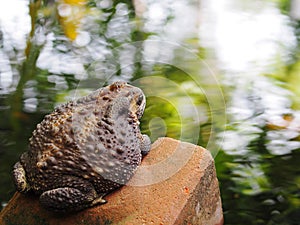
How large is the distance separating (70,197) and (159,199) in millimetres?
383

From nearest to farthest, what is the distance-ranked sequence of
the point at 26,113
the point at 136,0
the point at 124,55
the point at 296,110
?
the point at 296,110, the point at 26,113, the point at 124,55, the point at 136,0

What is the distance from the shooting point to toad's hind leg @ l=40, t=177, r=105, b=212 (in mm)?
1821

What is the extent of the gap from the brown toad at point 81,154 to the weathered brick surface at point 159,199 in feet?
0.20

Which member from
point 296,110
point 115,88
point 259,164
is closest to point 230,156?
point 259,164

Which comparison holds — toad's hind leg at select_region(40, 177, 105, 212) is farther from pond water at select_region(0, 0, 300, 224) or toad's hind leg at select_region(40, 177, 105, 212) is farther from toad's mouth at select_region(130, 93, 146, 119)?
pond water at select_region(0, 0, 300, 224)

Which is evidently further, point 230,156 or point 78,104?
point 230,156

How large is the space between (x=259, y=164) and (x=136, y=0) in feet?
8.01

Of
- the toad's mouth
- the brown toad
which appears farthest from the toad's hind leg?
the toad's mouth

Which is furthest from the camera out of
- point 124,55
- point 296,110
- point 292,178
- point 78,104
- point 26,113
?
point 124,55

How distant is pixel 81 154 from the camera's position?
185 centimetres

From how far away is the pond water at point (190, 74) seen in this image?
2951 millimetres

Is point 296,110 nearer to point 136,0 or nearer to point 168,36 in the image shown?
point 168,36

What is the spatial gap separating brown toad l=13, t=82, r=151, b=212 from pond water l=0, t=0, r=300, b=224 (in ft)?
3.11

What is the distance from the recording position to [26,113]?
3.50 metres
